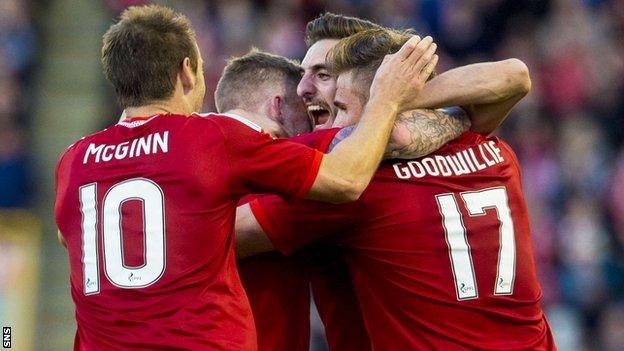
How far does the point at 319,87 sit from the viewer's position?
5.10 meters

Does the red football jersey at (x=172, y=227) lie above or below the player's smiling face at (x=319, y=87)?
below

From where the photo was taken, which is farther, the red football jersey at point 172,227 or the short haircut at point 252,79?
the short haircut at point 252,79

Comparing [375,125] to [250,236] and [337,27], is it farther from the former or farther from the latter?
[337,27]

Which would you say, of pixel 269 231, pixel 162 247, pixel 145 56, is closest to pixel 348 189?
pixel 269 231

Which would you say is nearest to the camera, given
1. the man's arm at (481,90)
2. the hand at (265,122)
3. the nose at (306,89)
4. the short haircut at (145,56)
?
the short haircut at (145,56)

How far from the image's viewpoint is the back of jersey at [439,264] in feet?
14.5

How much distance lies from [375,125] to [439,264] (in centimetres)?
56

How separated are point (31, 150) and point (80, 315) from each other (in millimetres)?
8366

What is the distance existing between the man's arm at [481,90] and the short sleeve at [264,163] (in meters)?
0.64

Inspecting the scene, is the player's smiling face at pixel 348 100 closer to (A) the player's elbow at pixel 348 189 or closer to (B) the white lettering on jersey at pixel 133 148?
(A) the player's elbow at pixel 348 189

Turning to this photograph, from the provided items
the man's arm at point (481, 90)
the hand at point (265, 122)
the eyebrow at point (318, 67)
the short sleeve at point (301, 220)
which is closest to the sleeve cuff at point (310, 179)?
the short sleeve at point (301, 220)

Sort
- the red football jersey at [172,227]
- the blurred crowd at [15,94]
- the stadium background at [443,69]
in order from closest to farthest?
the red football jersey at [172,227]
the stadium background at [443,69]
the blurred crowd at [15,94]

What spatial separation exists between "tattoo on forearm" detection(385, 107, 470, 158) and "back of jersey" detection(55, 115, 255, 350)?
678 mm

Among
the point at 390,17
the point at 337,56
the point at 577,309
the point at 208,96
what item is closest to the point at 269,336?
the point at 337,56
